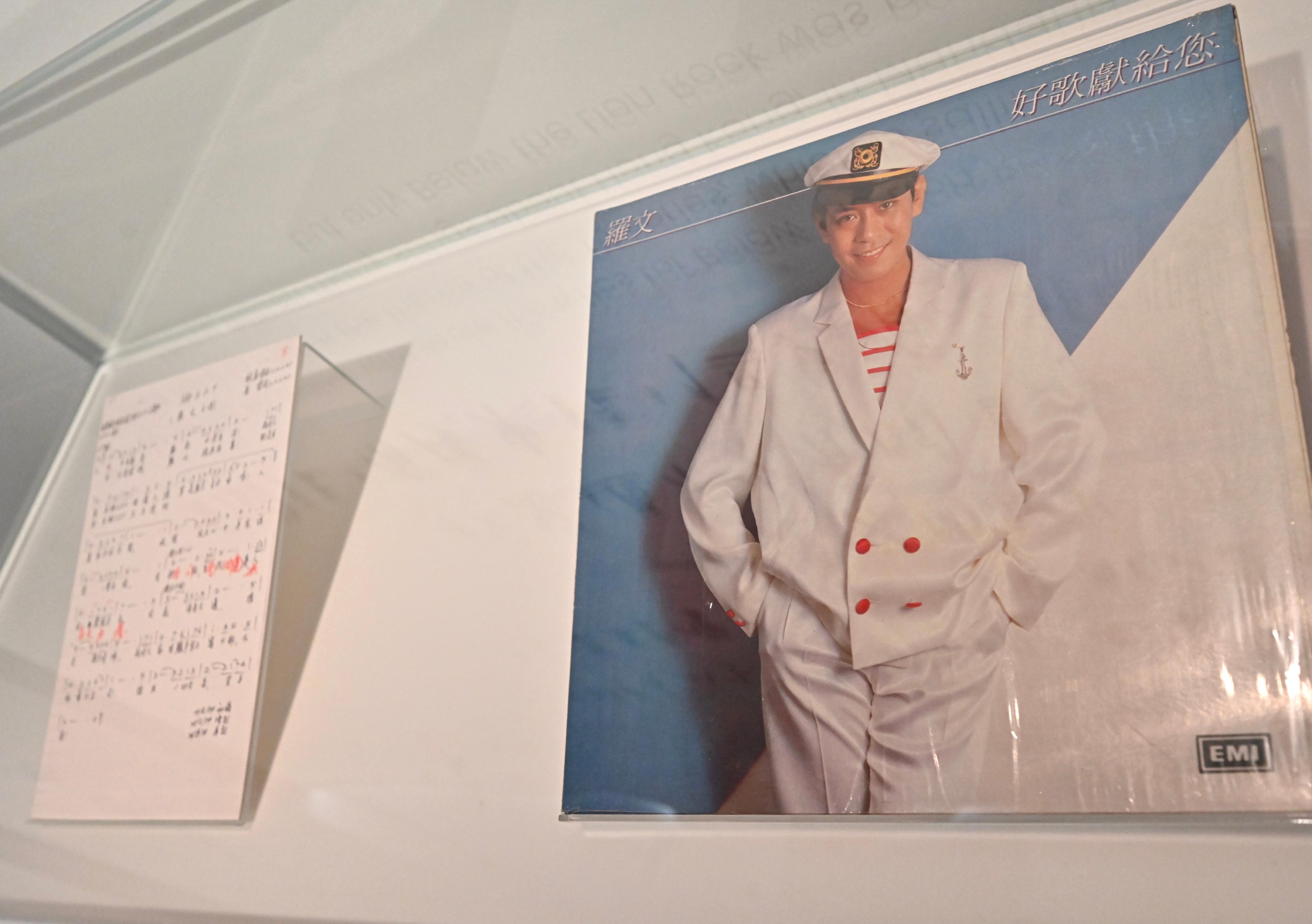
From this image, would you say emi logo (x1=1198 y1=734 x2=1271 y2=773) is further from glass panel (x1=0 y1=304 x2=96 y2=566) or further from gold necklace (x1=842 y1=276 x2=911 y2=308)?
glass panel (x1=0 y1=304 x2=96 y2=566)

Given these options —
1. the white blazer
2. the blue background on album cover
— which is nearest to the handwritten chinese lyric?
the blue background on album cover

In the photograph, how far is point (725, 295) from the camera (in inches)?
49.9

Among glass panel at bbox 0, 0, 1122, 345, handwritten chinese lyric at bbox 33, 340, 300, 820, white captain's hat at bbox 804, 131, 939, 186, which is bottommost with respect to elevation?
handwritten chinese lyric at bbox 33, 340, 300, 820

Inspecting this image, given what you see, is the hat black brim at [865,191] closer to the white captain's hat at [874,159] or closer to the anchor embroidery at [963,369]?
the white captain's hat at [874,159]

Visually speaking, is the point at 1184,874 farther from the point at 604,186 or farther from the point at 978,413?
the point at 604,186

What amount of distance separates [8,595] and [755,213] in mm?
1460

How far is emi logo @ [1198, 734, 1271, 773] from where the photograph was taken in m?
0.82

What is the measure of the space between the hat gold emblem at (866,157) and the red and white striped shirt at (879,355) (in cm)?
21

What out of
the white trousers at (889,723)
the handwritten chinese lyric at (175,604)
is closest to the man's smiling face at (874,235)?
the white trousers at (889,723)

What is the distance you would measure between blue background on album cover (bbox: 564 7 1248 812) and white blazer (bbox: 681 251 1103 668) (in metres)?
0.04

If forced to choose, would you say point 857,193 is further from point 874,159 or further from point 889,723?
point 889,723

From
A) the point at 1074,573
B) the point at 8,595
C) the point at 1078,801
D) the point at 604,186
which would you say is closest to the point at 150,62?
the point at 604,186

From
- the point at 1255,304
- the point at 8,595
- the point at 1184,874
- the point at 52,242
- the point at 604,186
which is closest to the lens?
the point at 1184,874

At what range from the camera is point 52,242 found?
1.64 m
